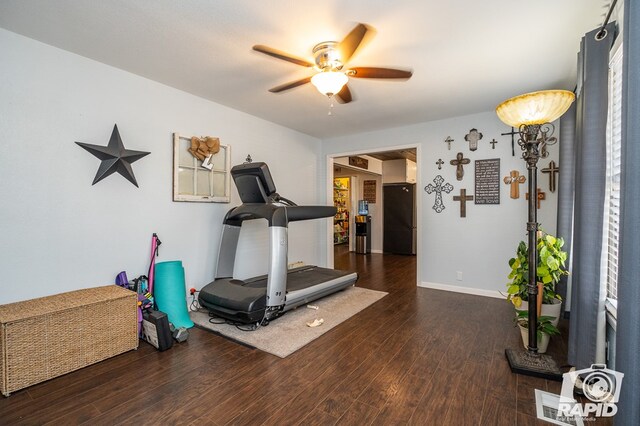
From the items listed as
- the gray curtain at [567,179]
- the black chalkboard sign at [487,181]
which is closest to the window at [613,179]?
the gray curtain at [567,179]

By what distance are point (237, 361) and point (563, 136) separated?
374 centimetres

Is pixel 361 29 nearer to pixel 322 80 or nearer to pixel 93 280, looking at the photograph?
pixel 322 80

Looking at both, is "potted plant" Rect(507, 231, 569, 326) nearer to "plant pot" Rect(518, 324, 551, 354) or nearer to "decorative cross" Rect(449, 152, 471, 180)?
"plant pot" Rect(518, 324, 551, 354)

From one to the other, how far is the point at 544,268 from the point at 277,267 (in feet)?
7.73

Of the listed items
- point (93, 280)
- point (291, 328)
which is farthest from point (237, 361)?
point (93, 280)

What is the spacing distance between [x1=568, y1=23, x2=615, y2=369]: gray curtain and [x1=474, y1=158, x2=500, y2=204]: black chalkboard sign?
2.10 m

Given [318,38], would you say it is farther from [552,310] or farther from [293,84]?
[552,310]

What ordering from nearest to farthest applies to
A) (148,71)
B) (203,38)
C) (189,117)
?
(203,38) → (148,71) → (189,117)

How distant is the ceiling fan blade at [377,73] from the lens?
7.64ft

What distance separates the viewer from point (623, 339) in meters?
1.08

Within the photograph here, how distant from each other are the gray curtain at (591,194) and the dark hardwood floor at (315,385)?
0.43 m

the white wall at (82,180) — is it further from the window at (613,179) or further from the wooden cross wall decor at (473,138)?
the window at (613,179)

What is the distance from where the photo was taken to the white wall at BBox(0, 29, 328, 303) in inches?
90.1

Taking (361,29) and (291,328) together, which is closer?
(361,29)
